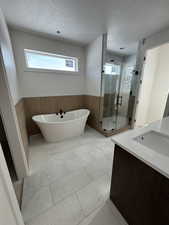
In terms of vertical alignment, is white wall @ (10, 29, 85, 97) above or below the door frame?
above

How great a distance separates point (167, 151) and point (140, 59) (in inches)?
102

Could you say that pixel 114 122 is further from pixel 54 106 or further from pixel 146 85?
pixel 54 106

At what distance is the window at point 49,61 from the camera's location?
2.38 metres

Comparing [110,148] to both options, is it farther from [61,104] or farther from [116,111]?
[61,104]

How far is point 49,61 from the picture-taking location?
2594 millimetres

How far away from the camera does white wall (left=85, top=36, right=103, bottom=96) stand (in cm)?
240

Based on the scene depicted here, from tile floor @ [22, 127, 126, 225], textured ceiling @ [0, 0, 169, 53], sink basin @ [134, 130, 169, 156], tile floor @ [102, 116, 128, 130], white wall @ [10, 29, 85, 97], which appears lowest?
tile floor @ [22, 127, 126, 225]

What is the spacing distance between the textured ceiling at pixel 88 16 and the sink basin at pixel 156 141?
1955mm

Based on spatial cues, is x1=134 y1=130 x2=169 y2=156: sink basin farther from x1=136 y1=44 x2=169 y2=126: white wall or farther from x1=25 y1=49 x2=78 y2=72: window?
x1=25 y1=49 x2=78 y2=72: window

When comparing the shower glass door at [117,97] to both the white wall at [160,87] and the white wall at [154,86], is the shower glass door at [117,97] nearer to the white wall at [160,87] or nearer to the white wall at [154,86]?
the white wall at [154,86]

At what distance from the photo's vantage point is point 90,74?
285 centimetres

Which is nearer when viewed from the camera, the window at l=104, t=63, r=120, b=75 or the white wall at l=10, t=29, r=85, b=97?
the white wall at l=10, t=29, r=85, b=97

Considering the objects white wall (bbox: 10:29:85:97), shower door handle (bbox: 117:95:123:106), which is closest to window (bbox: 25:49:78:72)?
white wall (bbox: 10:29:85:97)

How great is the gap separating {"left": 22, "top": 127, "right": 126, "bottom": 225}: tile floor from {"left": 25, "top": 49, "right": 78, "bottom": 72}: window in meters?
2.12
